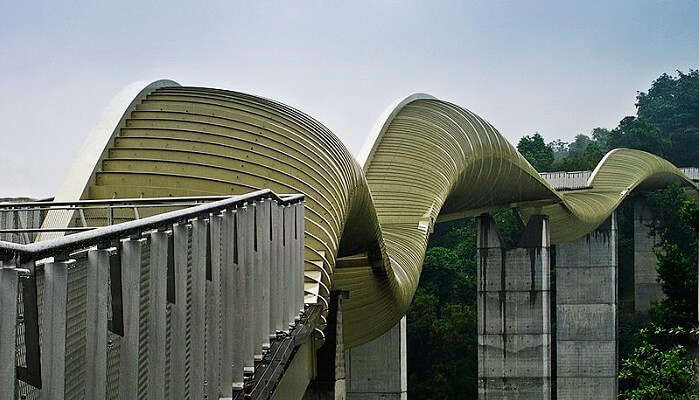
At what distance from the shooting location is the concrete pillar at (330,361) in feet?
48.4

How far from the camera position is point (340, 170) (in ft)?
50.4

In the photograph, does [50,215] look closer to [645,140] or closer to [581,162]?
[581,162]

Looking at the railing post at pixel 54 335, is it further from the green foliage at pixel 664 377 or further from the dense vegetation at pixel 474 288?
the dense vegetation at pixel 474 288

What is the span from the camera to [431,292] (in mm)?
64688

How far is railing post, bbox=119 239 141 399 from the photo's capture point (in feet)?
14.6

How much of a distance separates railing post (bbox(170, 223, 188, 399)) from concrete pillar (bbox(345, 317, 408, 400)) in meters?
23.6

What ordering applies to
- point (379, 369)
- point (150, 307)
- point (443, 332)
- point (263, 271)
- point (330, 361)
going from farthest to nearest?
point (443, 332), point (379, 369), point (330, 361), point (263, 271), point (150, 307)

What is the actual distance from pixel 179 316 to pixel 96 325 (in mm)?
1444

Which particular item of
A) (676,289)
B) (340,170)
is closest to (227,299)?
(340,170)

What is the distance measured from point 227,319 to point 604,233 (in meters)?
44.4

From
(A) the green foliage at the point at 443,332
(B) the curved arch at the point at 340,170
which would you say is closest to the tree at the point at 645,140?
(A) the green foliage at the point at 443,332

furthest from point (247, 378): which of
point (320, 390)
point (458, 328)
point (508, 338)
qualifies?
point (458, 328)

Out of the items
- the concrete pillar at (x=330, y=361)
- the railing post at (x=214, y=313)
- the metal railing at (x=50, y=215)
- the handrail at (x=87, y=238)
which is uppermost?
the metal railing at (x=50, y=215)

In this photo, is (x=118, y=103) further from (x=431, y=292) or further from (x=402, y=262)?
(x=431, y=292)
